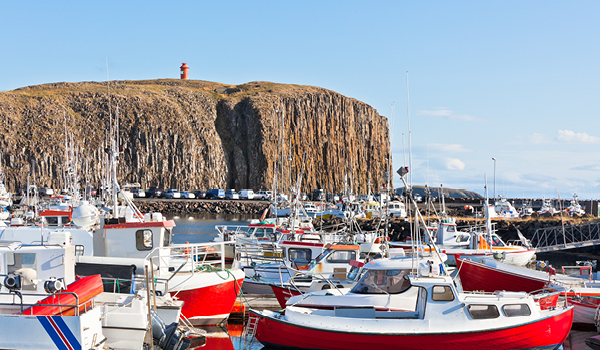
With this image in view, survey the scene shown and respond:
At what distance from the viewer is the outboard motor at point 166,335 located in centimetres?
1098

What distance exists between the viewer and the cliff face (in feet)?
319

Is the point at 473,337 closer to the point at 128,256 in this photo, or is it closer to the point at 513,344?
the point at 513,344

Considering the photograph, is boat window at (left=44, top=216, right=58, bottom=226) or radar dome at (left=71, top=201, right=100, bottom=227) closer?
radar dome at (left=71, top=201, right=100, bottom=227)

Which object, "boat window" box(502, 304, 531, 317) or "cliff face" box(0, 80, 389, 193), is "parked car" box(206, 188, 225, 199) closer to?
"cliff face" box(0, 80, 389, 193)

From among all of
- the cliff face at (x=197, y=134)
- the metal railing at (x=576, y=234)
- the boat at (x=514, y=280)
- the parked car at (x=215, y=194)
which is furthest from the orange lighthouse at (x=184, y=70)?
the boat at (x=514, y=280)

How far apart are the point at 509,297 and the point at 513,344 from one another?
1.01 metres

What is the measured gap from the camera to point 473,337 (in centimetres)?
1115

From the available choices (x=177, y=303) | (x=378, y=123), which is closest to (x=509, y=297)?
(x=177, y=303)

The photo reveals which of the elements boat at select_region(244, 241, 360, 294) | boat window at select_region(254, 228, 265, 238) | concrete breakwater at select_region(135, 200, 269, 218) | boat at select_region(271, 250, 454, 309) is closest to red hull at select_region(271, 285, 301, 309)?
boat at select_region(271, 250, 454, 309)

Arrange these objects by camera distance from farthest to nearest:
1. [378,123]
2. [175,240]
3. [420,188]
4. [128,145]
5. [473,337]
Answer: [420,188]
[378,123]
[128,145]
[175,240]
[473,337]

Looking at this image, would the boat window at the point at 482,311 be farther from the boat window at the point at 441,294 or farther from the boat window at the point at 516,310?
the boat window at the point at 441,294

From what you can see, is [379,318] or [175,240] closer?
[379,318]

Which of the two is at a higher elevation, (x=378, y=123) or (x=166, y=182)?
(x=378, y=123)

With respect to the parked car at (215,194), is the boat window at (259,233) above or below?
above
